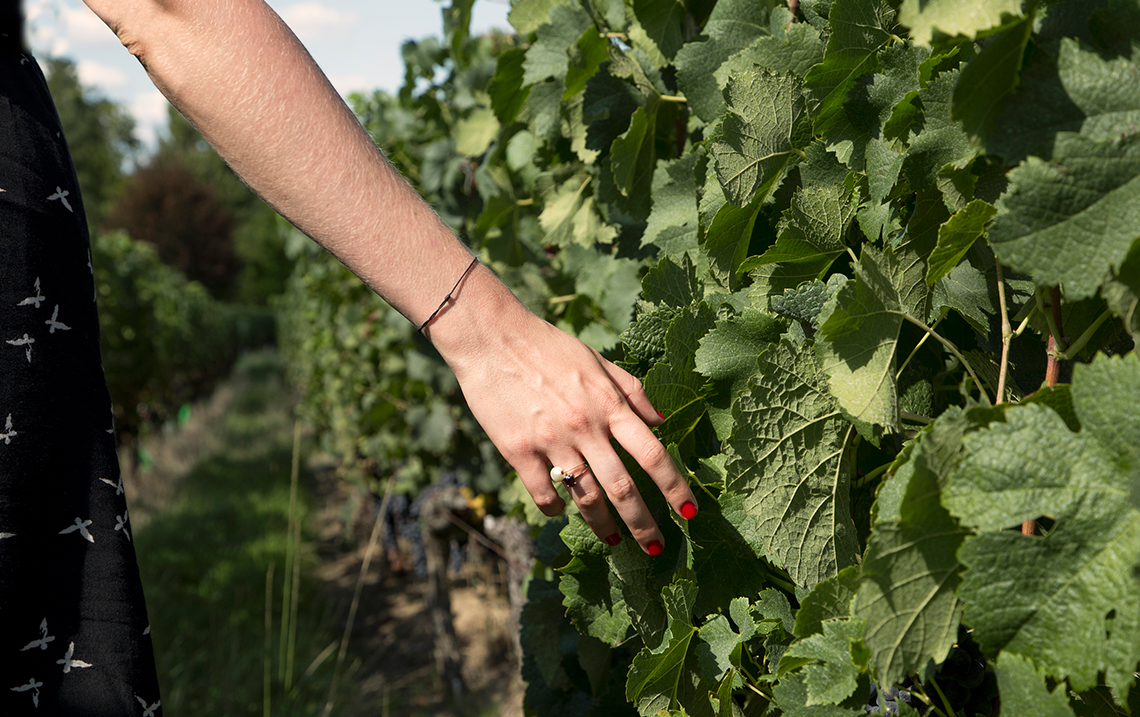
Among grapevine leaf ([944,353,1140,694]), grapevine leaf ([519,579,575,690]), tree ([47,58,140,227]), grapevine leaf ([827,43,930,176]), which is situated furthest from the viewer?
A: tree ([47,58,140,227])

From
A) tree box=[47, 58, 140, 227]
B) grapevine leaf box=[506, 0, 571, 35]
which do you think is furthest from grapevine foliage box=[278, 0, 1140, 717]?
tree box=[47, 58, 140, 227]

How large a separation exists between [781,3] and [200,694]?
183 inches

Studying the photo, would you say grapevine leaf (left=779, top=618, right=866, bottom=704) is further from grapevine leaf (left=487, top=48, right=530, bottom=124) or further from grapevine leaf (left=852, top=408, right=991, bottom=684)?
grapevine leaf (left=487, top=48, right=530, bottom=124)

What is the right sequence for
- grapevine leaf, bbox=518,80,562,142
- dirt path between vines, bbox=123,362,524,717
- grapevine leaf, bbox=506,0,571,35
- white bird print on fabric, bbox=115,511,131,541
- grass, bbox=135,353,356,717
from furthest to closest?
dirt path between vines, bbox=123,362,524,717 < grass, bbox=135,353,356,717 < grapevine leaf, bbox=506,0,571,35 < grapevine leaf, bbox=518,80,562,142 < white bird print on fabric, bbox=115,511,131,541

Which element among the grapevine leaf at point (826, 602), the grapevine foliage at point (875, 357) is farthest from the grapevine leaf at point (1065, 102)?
the grapevine leaf at point (826, 602)

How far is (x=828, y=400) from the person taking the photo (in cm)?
89

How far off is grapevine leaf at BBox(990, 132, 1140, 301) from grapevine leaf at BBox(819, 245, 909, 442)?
16cm

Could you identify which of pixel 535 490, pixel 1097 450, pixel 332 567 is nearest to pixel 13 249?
pixel 535 490

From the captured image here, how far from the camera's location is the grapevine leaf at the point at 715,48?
1217 mm

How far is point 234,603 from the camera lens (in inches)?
225

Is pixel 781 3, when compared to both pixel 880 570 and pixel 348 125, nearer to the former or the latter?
pixel 348 125

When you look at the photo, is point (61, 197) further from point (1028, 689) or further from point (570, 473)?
point (1028, 689)

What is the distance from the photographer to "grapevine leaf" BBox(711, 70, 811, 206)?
102 centimetres

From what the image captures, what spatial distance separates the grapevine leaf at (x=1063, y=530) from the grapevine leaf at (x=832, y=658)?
0.17m
